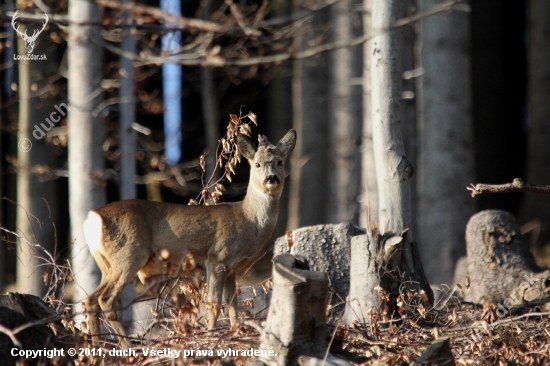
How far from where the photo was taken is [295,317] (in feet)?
14.5

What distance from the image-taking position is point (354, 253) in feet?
20.7

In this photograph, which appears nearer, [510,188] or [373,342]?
[373,342]

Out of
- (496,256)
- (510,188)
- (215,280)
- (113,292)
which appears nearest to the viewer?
(510,188)

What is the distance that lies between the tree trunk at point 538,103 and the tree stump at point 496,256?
6664mm

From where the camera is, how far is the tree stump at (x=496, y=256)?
732 centimetres

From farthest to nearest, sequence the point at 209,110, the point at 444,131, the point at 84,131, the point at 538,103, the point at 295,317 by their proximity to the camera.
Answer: the point at 209,110, the point at 538,103, the point at 444,131, the point at 84,131, the point at 295,317

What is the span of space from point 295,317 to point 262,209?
2218 millimetres

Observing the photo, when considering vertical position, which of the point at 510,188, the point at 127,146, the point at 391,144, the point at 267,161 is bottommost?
the point at 510,188

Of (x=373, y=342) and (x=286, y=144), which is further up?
(x=286, y=144)

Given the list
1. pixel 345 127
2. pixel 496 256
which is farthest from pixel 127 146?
pixel 345 127

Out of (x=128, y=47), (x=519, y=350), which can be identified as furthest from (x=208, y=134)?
(x=519, y=350)

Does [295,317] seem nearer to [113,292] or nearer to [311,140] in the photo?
[113,292]

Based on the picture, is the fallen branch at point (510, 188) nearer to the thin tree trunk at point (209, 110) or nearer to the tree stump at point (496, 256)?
the tree stump at point (496, 256)

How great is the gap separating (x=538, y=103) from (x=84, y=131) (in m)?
8.88
